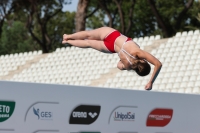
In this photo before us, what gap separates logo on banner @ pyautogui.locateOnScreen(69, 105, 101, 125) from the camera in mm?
4281

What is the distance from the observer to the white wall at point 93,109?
13.0 feet

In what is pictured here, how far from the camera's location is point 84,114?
14.1 feet

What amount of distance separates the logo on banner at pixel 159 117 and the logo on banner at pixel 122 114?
0.24 meters

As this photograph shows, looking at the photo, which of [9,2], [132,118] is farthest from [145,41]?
[9,2]

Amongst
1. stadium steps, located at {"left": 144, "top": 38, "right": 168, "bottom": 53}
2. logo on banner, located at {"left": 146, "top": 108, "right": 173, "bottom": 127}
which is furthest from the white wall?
Answer: stadium steps, located at {"left": 144, "top": 38, "right": 168, "bottom": 53}

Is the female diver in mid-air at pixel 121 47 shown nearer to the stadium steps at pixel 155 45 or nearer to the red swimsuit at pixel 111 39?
the red swimsuit at pixel 111 39

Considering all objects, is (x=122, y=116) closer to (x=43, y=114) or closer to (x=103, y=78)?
(x=43, y=114)

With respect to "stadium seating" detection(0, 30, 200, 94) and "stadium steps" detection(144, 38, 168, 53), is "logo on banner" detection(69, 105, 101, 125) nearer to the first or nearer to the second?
"stadium seating" detection(0, 30, 200, 94)

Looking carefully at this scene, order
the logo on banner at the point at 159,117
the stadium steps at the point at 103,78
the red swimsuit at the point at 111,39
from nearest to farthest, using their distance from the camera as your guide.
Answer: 1. the logo on banner at the point at 159,117
2. the red swimsuit at the point at 111,39
3. the stadium steps at the point at 103,78

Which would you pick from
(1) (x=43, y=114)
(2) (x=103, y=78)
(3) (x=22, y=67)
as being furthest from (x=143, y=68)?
(3) (x=22, y=67)

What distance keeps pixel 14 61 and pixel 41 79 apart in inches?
131

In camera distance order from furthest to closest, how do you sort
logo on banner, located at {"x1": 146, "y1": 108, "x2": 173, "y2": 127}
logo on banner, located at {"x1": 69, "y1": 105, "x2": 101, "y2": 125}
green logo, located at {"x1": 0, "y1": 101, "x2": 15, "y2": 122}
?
logo on banner, located at {"x1": 146, "y1": 108, "x2": 173, "y2": 127} → logo on banner, located at {"x1": 69, "y1": 105, "x2": 101, "y2": 125} → green logo, located at {"x1": 0, "y1": 101, "x2": 15, "y2": 122}

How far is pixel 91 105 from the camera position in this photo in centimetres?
432

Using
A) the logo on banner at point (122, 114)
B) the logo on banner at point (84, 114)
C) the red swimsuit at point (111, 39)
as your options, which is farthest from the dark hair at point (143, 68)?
the logo on banner at point (84, 114)
